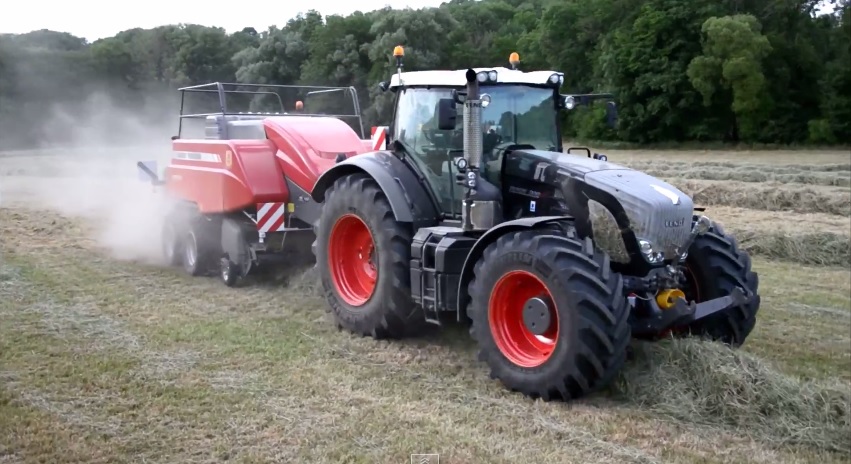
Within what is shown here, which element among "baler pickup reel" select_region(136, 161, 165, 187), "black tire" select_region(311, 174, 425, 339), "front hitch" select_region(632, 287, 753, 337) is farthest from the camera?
"baler pickup reel" select_region(136, 161, 165, 187)

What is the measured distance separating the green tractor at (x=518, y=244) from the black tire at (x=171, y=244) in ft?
9.69

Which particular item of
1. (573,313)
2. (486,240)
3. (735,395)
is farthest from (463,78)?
(735,395)

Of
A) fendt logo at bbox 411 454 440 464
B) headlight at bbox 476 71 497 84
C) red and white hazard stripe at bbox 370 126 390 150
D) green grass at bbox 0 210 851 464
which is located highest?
headlight at bbox 476 71 497 84

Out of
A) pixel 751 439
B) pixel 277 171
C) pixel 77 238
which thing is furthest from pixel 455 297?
pixel 77 238

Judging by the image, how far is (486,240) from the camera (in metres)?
5.54

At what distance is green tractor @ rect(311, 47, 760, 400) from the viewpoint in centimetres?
501

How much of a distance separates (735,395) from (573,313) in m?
1.03

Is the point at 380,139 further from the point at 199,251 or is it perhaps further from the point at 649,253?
the point at 649,253

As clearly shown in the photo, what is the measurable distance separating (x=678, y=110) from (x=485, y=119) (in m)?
33.4

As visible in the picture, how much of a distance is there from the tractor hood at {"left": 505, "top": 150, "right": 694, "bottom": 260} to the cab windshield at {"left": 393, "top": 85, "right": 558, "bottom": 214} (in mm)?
535

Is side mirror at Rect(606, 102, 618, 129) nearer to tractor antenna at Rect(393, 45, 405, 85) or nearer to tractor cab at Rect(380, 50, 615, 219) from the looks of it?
tractor cab at Rect(380, 50, 615, 219)

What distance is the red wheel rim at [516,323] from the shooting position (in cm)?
530

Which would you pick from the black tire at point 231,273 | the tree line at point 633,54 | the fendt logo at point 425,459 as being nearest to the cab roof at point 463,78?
the fendt logo at point 425,459

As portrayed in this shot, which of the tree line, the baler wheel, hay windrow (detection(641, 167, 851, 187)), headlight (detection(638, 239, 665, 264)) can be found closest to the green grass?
headlight (detection(638, 239, 665, 264))
